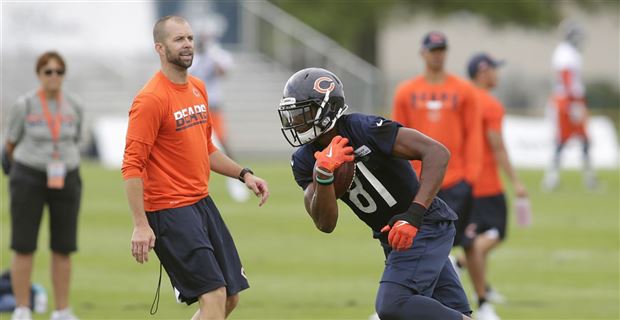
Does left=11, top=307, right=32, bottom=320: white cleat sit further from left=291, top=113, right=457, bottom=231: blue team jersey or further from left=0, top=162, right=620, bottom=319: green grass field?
left=291, top=113, right=457, bottom=231: blue team jersey

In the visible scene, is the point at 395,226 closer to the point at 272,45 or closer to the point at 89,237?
the point at 89,237

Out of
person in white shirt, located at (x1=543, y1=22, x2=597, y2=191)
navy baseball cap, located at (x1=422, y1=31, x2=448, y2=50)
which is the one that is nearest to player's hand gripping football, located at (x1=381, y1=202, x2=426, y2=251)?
navy baseball cap, located at (x1=422, y1=31, x2=448, y2=50)

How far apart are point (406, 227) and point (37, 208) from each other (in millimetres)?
4734

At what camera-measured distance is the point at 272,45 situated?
37.1 meters

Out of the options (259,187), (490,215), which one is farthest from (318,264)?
(259,187)

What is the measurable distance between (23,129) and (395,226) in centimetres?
476

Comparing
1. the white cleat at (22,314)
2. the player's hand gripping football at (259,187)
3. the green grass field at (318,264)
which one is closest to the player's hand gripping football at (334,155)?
the player's hand gripping football at (259,187)

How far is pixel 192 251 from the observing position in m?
8.04

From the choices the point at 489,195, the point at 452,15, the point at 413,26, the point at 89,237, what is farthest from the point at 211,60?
the point at 413,26

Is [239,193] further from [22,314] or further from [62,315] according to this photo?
[22,314]

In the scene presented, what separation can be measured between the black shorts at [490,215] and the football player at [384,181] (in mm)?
4505

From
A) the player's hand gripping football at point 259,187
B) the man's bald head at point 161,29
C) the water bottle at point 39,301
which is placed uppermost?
the man's bald head at point 161,29

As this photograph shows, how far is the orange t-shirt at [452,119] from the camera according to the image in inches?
450

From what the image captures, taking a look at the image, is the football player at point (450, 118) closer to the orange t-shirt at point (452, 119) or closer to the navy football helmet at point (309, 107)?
the orange t-shirt at point (452, 119)
